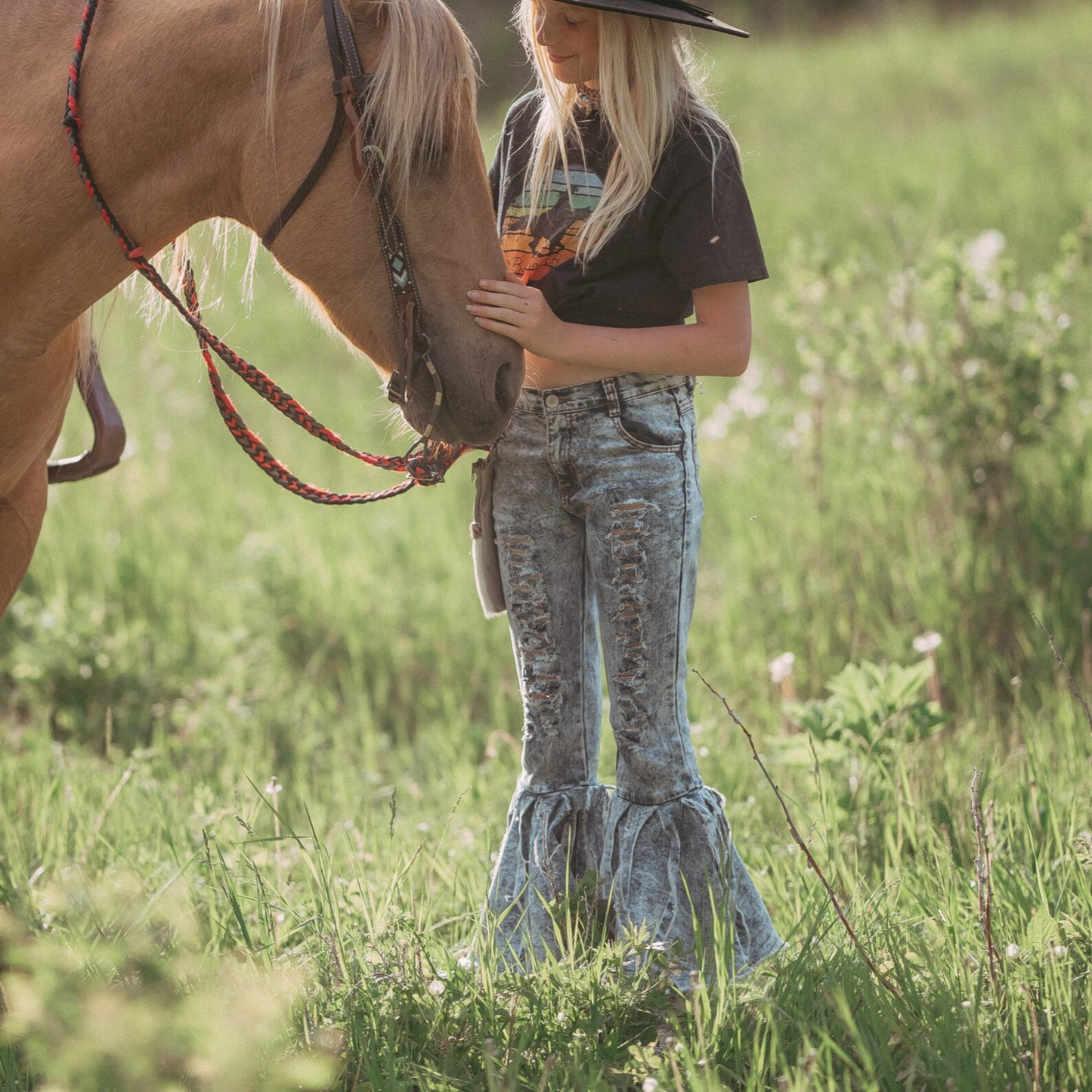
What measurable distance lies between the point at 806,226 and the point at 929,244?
3185 millimetres

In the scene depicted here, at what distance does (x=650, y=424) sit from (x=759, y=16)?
19.5 meters

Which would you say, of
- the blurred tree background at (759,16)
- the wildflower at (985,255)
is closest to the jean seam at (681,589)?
the wildflower at (985,255)

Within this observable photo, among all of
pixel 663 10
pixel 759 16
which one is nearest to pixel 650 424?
pixel 663 10

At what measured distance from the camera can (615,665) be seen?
213 cm

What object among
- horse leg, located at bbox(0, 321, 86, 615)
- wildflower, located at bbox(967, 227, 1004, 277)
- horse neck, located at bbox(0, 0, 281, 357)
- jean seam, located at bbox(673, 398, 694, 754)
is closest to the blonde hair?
jean seam, located at bbox(673, 398, 694, 754)

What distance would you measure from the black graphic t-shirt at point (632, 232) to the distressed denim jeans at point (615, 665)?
15cm

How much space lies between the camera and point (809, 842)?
264 centimetres

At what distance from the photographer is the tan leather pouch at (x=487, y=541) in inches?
86.1

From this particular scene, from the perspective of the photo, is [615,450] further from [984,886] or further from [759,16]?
[759,16]

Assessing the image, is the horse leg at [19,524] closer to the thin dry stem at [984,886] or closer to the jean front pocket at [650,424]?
the jean front pocket at [650,424]

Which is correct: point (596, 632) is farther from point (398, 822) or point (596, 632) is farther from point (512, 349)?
point (398, 822)

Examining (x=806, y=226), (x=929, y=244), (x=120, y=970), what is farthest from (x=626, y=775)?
(x=806, y=226)

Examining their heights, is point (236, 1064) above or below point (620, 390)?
below

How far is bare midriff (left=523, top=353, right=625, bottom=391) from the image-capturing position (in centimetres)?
202
